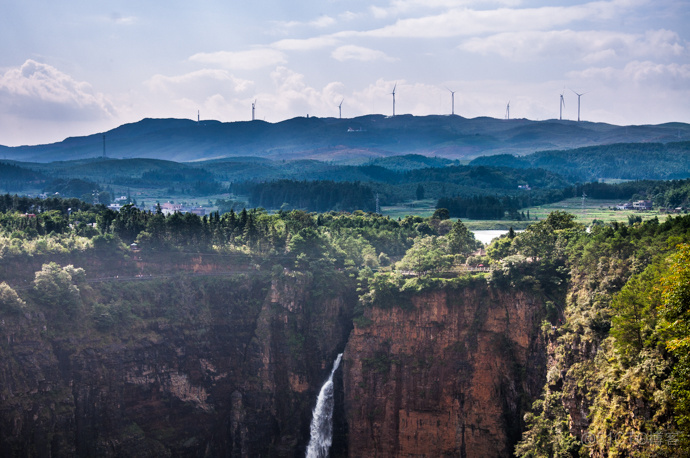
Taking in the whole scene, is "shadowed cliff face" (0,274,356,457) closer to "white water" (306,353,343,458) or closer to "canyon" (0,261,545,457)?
"canyon" (0,261,545,457)

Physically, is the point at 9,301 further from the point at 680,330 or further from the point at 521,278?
the point at 680,330

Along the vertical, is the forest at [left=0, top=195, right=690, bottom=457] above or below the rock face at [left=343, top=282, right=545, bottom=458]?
above

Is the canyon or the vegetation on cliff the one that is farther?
the canyon

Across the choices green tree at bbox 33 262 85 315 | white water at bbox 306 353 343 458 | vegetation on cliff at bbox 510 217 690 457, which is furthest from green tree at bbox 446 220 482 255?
green tree at bbox 33 262 85 315

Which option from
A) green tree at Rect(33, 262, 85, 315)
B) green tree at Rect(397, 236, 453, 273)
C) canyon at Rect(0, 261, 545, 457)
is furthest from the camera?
green tree at Rect(397, 236, 453, 273)

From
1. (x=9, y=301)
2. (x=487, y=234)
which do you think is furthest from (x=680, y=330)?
(x=487, y=234)

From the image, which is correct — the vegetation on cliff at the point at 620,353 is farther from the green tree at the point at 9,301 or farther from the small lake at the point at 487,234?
the small lake at the point at 487,234

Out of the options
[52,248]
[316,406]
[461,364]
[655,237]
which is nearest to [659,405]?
[655,237]
